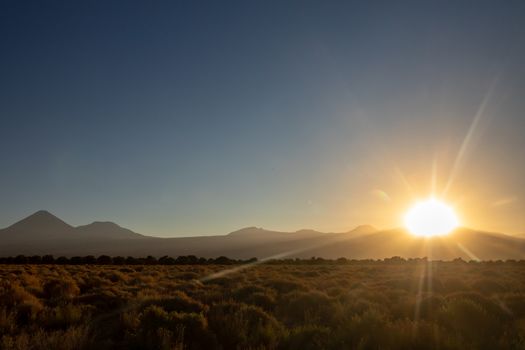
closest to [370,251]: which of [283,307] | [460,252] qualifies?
[460,252]

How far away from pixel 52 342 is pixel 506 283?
2166 centimetres

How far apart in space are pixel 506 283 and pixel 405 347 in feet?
53.2

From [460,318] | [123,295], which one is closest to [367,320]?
[460,318]

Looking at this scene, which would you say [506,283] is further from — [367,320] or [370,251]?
[370,251]

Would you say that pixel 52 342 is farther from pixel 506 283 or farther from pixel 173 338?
pixel 506 283

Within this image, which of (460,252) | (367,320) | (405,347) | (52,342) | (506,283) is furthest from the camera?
(460,252)

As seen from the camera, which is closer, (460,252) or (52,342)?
(52,342)

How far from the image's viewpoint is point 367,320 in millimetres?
9688

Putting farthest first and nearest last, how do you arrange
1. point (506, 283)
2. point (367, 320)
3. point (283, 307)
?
point (506, 283) < point (283, 307) < point (367, 320)

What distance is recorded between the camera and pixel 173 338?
27.2 feet

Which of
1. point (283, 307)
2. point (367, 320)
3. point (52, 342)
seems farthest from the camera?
point (283, 307)

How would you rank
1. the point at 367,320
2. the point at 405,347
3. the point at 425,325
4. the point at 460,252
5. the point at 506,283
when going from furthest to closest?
1. the point at 460,252
2. the point at 506,283
3. the point at 367,320
4. the point at 425,325
5. the point at 405,347

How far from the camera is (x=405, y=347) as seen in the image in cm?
799

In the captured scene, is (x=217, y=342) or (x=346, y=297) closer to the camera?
(x=217, y=342)
